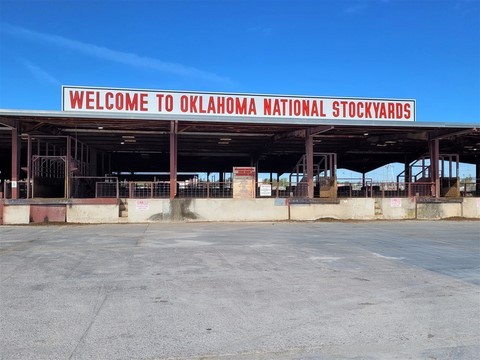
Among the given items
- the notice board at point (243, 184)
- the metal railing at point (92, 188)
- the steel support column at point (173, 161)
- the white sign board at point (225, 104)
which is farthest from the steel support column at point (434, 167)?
the metal railing at point (92, 188)

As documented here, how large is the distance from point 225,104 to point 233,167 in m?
3.63

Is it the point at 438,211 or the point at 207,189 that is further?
the point at 438,211

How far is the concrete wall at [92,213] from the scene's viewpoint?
22453 millimetres

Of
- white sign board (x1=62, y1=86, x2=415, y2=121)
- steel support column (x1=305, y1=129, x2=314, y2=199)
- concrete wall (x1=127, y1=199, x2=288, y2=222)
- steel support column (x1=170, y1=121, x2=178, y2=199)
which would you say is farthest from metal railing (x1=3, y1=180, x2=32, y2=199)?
steel support column (x1=305, y1=129, x2=314, y2=199)

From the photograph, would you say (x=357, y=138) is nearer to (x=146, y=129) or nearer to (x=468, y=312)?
(x=146, y=129)

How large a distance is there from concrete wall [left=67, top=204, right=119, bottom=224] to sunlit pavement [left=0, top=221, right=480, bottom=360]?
914 centimetres

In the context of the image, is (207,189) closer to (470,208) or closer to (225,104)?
(225,104)

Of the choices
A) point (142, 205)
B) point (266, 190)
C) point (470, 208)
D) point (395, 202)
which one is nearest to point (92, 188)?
point (142, 205)

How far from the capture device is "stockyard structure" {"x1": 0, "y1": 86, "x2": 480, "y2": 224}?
22922 mm

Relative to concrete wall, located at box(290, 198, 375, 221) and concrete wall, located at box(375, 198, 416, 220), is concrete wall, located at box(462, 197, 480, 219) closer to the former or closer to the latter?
concrete wall, located at box(375, 198, 416, 220)

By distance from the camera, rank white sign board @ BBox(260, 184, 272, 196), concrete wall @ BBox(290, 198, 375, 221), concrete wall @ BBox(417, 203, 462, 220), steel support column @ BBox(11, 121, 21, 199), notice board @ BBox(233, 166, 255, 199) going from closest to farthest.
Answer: steel support column @ BBox(11, 121, 21, 199) < notice board @ BBox(233, 166, 255, 199) < concrete wall @ BBox(290, 198, 375, 221) < white sign board @ BBox(260, 184, 272, 196) < concrete wall @ BBox(417, 203, 462, 220)

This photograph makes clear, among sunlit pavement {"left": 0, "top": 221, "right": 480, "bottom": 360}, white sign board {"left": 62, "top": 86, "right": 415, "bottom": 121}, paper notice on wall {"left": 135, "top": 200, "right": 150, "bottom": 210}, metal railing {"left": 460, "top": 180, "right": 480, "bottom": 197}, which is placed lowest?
sunlit pavement {"left": 0, "top": 221, "right": 480, "bottom": 360}

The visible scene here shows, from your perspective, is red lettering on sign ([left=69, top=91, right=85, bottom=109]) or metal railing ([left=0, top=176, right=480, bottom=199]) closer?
metal railing ([left=0, top=176, right=480, bottom=199])

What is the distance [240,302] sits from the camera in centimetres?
701
